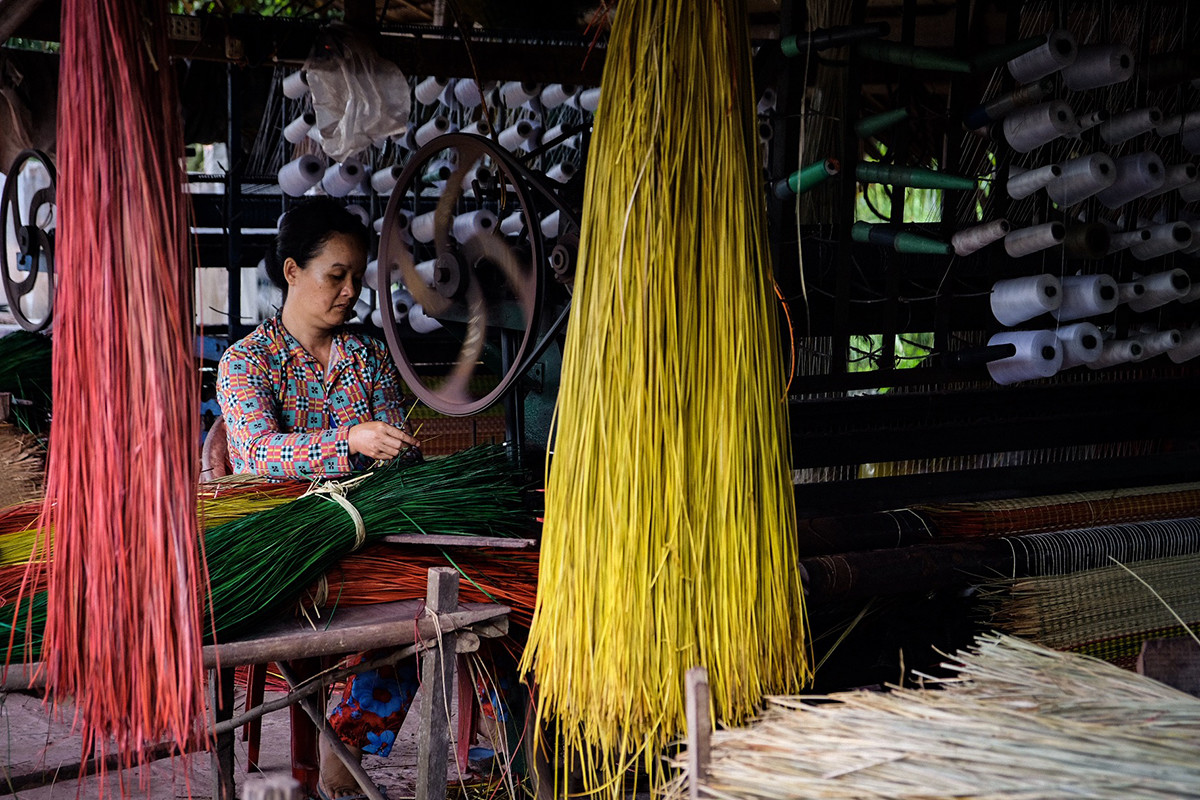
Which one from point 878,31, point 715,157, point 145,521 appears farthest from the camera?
point 878,31

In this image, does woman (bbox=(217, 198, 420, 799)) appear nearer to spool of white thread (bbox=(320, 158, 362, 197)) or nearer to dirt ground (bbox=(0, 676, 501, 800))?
dirt ground (bbox=(0, 676, 501, 800))

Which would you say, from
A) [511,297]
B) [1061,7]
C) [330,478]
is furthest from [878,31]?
[330,478]

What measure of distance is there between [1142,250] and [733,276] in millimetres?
1472

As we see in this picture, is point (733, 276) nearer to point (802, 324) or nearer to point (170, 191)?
point (170, 191)

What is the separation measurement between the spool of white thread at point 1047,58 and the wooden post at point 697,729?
1.56 metres

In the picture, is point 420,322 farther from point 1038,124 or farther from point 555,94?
point 1038,124

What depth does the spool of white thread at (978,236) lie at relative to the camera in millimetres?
2279

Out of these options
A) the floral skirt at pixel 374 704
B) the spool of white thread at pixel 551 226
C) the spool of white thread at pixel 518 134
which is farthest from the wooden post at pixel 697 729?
the spool of white thread at pixel 518 134

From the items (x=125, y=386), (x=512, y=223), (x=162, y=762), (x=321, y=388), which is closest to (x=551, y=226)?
(x=512, y=223)

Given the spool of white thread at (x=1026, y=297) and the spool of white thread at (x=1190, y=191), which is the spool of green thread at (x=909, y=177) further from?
the spool of white thread at (x=1190, y=191)

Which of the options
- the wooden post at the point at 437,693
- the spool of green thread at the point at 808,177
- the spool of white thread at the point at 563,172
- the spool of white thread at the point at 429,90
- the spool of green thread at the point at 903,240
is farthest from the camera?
the spool of white thread at the point at 429,90

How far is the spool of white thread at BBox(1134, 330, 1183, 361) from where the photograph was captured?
2520 mm

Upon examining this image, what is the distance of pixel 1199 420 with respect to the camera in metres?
3.24

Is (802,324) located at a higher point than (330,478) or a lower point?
higher
